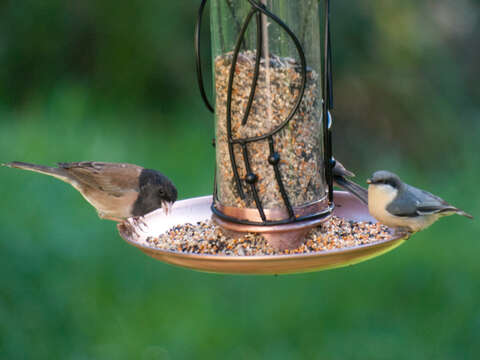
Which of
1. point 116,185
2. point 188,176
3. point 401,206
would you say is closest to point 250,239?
point 401,206

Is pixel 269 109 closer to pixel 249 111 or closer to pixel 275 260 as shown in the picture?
pixel 249 111

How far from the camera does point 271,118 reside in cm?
224

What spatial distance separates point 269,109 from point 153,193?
116cm

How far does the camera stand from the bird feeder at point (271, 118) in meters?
2.20

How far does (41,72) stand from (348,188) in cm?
467

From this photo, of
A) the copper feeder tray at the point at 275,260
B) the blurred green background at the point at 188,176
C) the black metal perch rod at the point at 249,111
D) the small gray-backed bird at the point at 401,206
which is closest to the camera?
the copper feeder tray at the point at 275,260

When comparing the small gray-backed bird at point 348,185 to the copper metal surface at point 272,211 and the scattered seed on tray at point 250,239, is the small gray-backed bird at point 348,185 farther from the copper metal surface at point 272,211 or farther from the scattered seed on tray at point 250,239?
the copper metal surface at point 272,211

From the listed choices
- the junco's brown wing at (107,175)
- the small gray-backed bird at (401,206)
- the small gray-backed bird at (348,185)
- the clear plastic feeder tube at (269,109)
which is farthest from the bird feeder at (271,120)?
the junco's brown wing at (107,175)

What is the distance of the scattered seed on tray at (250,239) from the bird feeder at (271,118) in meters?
0.05

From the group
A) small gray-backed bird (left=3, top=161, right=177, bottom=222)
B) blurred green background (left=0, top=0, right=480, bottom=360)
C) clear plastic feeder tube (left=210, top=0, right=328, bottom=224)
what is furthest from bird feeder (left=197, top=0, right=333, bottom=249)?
blurred green background (left=0, top=0, right=480, bottom=360)

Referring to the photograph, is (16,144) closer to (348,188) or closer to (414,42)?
(348,188)

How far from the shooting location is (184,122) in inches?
249

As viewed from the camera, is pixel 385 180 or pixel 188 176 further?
pixel 188 176

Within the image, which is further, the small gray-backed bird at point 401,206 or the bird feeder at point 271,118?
the small gray-backed bird at point 401,206
